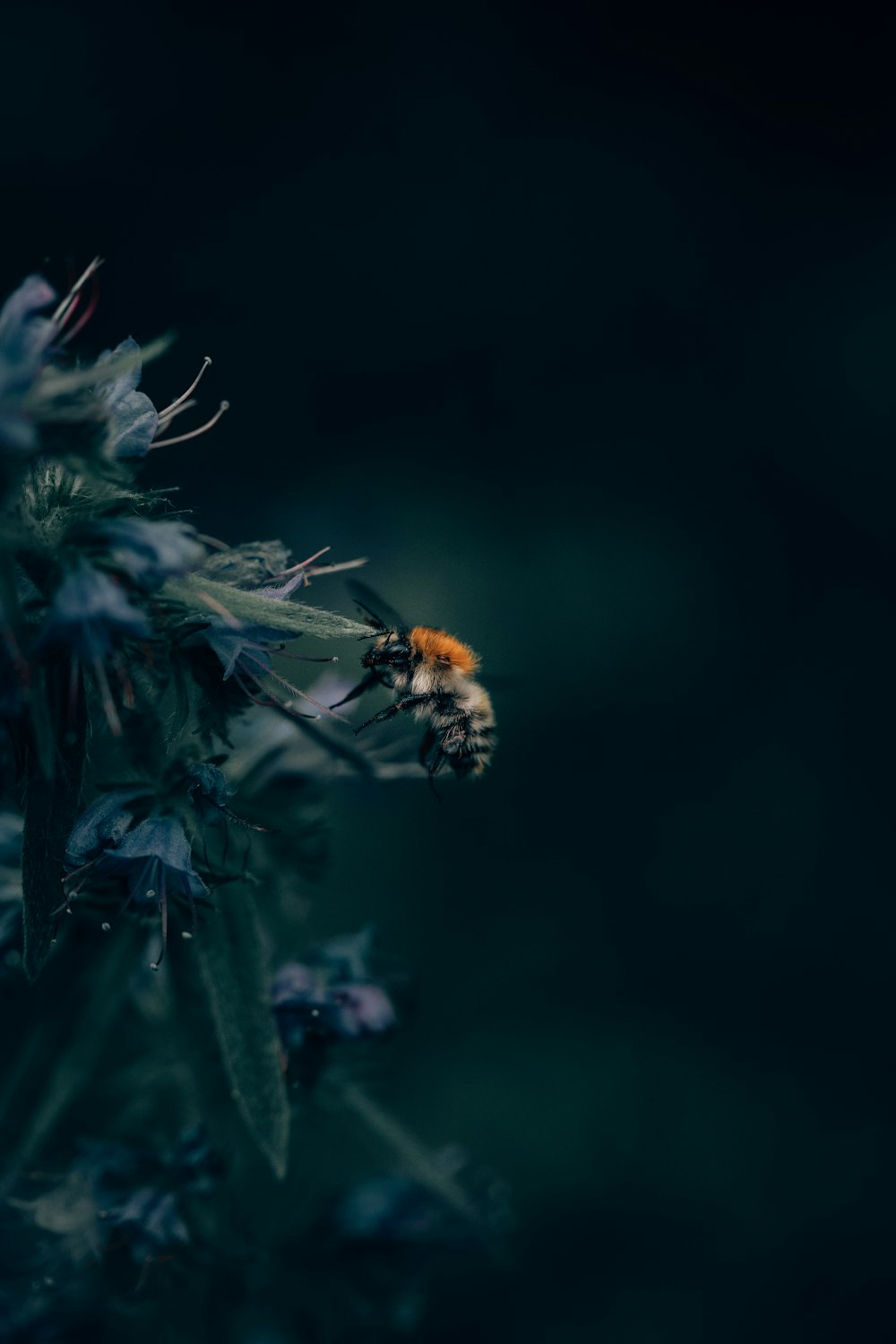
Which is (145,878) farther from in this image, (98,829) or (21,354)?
(21,354)

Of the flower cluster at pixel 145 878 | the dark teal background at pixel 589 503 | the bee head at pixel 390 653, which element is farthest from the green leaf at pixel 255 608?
the dark teal background at pixel 589 503

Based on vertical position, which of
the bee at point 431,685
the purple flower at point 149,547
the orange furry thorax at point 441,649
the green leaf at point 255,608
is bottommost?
the purple flower at point 149,547

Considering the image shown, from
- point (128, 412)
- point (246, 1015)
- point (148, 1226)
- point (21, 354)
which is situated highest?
point (128, 412)

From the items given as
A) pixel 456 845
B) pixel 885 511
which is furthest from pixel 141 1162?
pixel 885 511

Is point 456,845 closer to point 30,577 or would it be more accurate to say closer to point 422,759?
point 422,759

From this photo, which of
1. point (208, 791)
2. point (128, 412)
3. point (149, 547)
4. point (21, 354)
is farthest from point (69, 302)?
point (208, 791)

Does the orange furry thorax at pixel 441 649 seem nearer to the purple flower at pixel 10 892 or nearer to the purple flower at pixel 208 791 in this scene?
the purple flower at pixel 208 791
